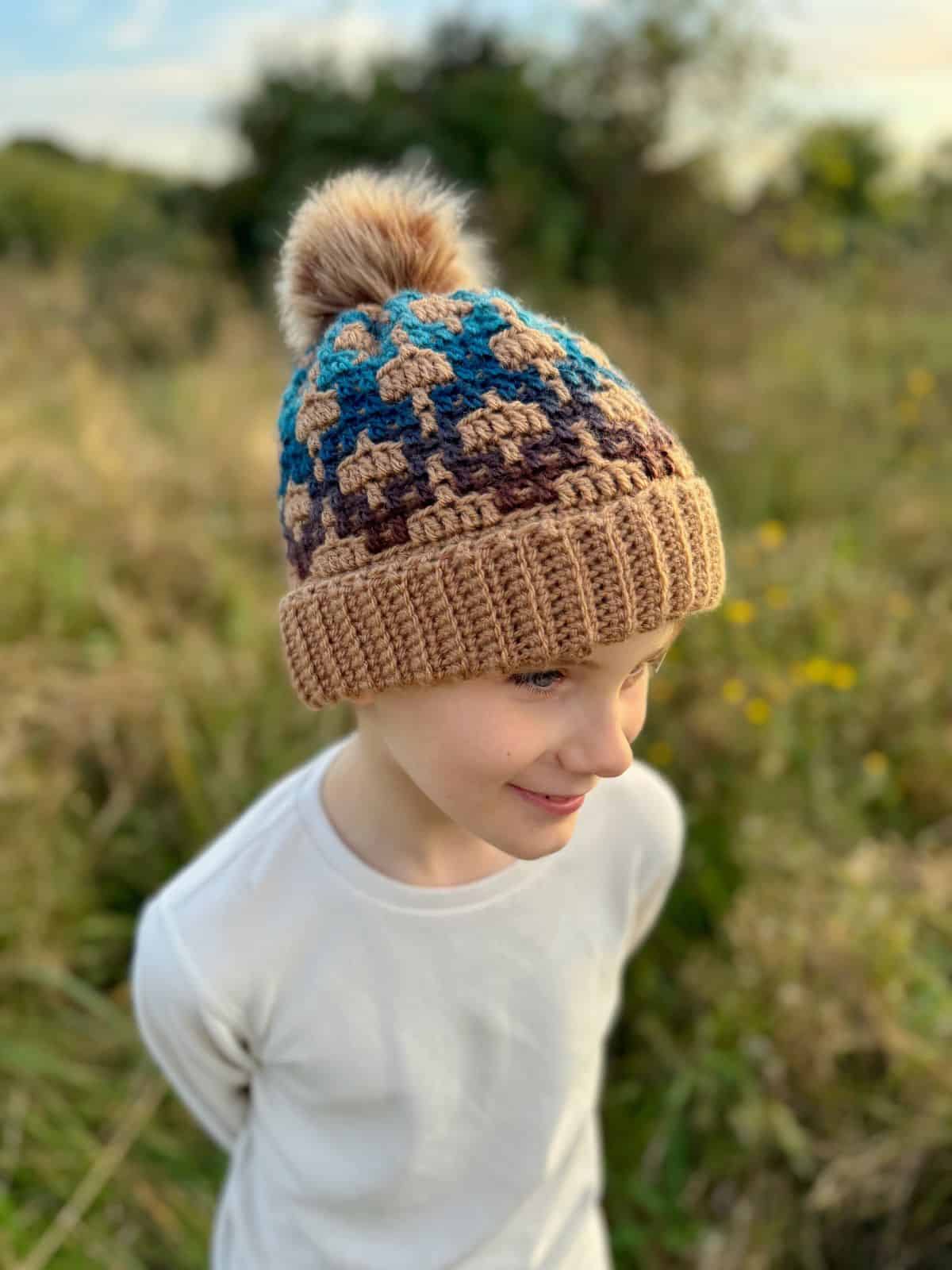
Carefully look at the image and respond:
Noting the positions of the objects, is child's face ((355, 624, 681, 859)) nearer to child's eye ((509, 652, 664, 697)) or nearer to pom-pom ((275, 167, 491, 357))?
child's eye ((509, 652, 664, 697))

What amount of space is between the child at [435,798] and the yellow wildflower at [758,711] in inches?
45.9

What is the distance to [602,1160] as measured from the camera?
7.79 ft

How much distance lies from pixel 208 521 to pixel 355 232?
345cm

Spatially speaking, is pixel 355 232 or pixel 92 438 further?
pixel 92 438

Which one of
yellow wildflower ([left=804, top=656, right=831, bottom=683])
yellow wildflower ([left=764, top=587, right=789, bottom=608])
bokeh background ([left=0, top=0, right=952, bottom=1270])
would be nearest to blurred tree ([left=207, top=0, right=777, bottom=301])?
bokeh background ([left=0, top=0, right=952, bottom=1270])

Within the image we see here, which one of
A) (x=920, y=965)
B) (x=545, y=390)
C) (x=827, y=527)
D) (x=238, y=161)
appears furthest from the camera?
(x=238, y=161)

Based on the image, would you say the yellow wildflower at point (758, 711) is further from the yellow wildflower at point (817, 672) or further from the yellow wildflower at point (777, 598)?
the yellow wildflower at point (777, 598)

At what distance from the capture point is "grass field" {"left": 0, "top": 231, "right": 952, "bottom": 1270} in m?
2.19

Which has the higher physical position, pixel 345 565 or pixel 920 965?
pixel 345 565

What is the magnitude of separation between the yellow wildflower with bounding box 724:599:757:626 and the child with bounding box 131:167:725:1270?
140 centimetres

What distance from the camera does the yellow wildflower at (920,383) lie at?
5.08 metres

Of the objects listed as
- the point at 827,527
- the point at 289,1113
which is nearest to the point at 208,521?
the point at 827,527

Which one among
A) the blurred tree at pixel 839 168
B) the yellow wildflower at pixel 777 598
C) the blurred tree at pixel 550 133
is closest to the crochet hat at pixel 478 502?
the yellow wildflower at pixel 777 598

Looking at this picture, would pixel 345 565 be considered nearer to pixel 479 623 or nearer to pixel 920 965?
pixel 479 623
